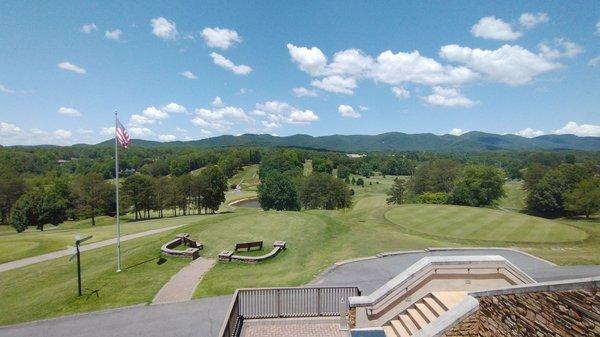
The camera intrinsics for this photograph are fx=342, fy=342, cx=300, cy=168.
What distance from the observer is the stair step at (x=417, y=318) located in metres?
9.73

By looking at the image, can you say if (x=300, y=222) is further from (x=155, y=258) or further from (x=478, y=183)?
(x=478, y=183)

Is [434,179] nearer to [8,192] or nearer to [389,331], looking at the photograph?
[389,331]

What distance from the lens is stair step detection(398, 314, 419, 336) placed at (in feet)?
32.1

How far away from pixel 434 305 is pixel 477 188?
6148 cm

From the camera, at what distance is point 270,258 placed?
1942 centimetres

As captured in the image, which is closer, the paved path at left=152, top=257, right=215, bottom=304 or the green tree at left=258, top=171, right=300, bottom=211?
the paved path at left=152, top=257, right=215, bottom=304

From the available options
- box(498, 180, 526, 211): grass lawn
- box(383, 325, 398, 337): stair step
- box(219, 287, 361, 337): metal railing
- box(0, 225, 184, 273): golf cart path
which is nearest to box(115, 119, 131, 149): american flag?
box(219, 287, 361, 337): metal railing

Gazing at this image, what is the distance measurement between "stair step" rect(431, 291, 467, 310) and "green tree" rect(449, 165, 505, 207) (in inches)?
2226

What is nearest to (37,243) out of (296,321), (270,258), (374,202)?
(270,258)

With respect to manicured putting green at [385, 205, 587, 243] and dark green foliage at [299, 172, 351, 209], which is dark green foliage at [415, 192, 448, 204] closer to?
dark green foliage at [299, 172, 351, 209]

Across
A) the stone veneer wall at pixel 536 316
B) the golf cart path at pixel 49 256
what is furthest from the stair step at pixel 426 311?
the golf cart path at pixel 49 256

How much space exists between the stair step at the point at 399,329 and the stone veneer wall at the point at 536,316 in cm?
171

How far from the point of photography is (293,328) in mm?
11922

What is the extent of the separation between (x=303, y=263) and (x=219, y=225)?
9.29 m
